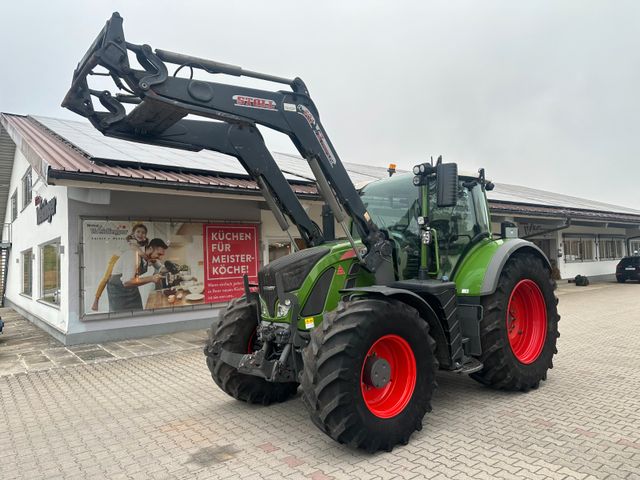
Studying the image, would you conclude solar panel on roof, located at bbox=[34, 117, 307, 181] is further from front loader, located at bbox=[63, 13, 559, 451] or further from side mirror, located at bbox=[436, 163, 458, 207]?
side mirror, located at bbox=[436, 163, 458, 207]

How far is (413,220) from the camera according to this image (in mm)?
4684

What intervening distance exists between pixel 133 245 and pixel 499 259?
7140mm

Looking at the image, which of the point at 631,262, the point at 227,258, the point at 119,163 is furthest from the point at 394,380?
the point at 631,262

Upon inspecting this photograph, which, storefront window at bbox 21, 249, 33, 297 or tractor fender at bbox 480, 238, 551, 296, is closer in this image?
tractor fender at bbox 480, 238, 551, 296

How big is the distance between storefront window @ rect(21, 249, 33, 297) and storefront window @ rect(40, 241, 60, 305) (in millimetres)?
2243

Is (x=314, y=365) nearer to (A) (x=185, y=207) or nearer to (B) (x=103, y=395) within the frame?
(B) (x=103, y=395)

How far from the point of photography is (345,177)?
4043mm

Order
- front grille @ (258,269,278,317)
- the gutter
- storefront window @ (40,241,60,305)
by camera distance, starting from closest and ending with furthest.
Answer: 1. front grille @ (258,269,278,317)
2. the gutter
3. storefront window @ (40,241,60,305)

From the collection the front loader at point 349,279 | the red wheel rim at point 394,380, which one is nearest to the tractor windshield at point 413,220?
the front loader at point 349,279

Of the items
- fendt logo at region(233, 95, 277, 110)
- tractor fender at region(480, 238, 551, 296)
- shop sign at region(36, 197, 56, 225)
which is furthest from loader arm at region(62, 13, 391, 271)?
shop sign at region(36, 197, 56, 225)

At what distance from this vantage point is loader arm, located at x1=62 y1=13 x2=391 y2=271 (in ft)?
10.2

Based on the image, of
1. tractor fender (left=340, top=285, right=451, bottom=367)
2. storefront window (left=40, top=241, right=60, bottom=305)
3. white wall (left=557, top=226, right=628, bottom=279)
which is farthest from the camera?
white wall (left=557, top=226, right=628, bottom=279)

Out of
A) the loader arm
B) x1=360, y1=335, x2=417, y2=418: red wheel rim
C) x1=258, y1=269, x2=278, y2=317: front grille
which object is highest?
Answer: the loader arm

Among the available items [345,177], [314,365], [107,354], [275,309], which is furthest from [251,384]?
[107,354]
